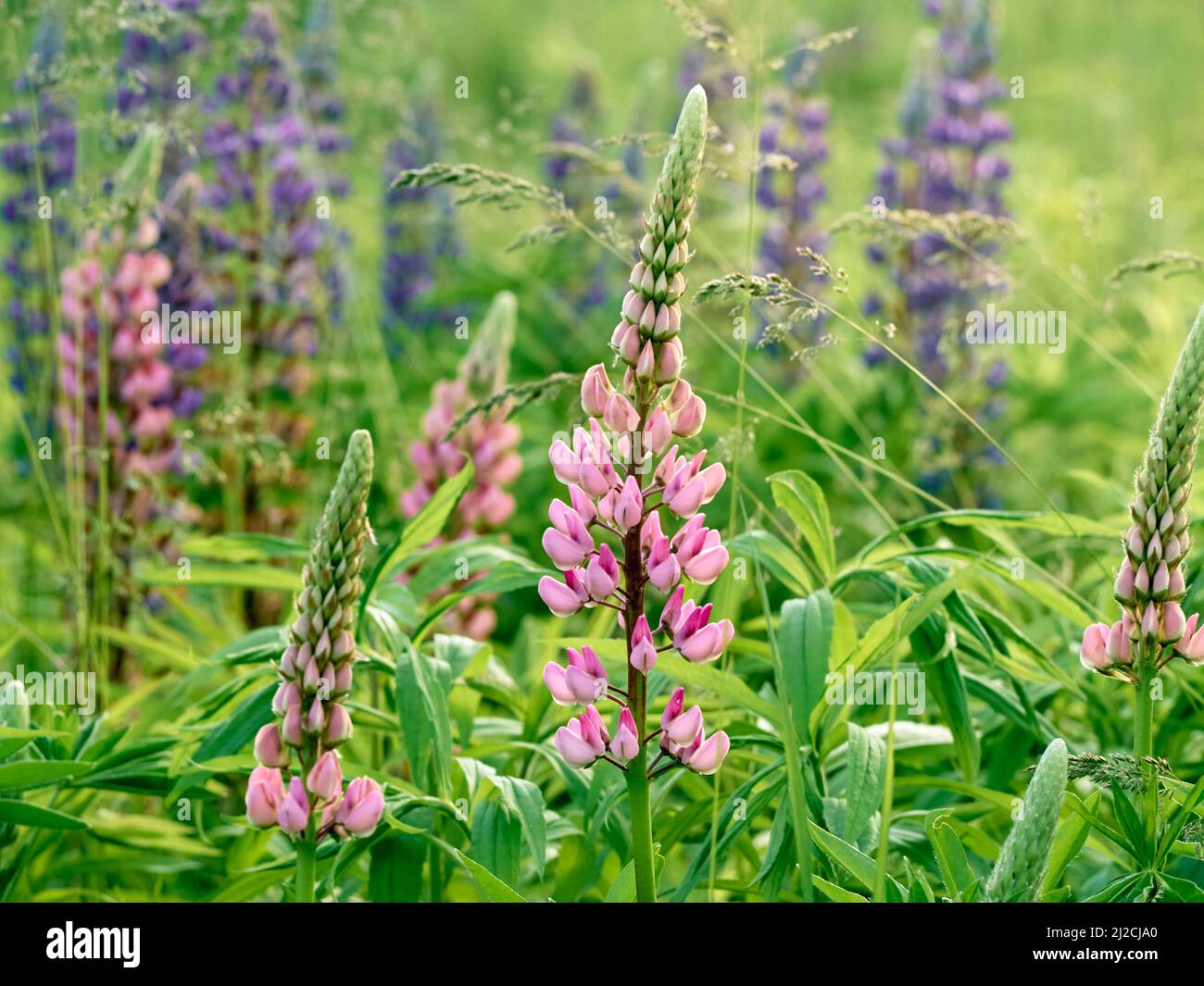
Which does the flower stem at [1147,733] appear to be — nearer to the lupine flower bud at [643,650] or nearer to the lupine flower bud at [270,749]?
the lupine flower bud at [643,650]

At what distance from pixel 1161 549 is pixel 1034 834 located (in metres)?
0.40

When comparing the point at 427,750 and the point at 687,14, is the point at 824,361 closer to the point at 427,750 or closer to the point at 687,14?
the point at 687,14

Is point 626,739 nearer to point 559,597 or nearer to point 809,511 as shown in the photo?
point 559,597

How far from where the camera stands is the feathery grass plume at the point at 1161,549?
1663 millimetres

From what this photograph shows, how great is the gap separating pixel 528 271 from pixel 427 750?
3139 mm

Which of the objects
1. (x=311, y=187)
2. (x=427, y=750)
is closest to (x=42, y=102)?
(x=311, y=187)

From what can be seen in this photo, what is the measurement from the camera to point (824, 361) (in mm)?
4641

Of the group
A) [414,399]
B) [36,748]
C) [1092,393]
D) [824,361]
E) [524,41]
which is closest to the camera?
[36,748]

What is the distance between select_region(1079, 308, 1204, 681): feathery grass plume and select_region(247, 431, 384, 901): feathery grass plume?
886 mm

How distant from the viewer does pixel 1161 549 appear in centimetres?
172

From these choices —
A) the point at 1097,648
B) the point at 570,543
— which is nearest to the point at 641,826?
the point at 570,543

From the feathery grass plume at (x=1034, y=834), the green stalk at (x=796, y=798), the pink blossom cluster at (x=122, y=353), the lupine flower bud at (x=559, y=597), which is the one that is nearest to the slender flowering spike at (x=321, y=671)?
the lupine flower bud at (x=559, y=597)

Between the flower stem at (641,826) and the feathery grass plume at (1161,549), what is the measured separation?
563 mm

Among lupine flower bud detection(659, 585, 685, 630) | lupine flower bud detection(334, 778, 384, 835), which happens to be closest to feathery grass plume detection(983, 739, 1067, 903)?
lupine flower bud detection(659, 585, 685, 630)
